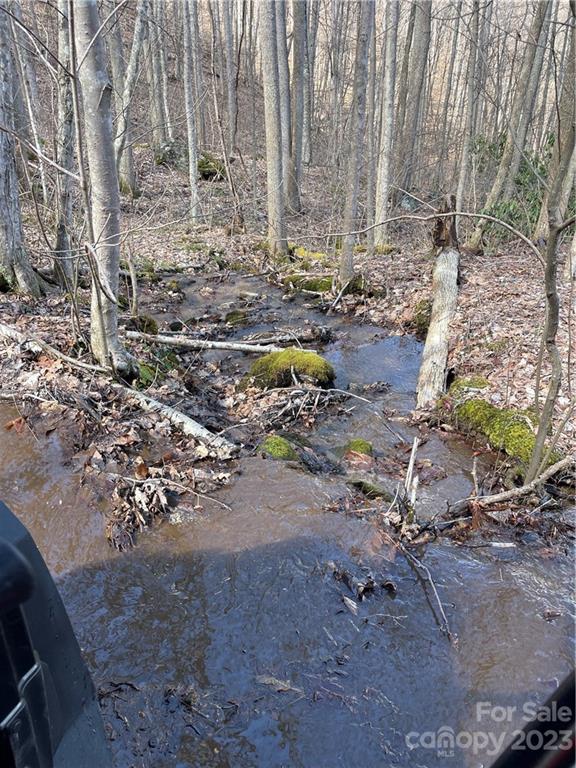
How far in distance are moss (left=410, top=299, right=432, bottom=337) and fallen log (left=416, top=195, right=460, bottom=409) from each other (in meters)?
0.69

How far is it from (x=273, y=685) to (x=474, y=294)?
827 centimetres

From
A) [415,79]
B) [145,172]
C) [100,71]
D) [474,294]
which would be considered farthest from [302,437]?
[145,172]

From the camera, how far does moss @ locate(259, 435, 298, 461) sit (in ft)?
15.6

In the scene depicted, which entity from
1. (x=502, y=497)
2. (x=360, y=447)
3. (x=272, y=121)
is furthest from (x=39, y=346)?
(x=272, y=121)

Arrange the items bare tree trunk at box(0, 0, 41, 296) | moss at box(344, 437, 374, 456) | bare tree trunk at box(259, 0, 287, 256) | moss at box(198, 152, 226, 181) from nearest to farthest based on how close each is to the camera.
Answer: moss at box(344, 437, 374, 456) < bare tree trunk at box(0, 0, 41, 296) < bare tree trunk at box(259, 0, 287, 256) < moss at box(198, 152, 226, 181)

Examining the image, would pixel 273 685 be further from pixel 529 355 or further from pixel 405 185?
pixel 405 185

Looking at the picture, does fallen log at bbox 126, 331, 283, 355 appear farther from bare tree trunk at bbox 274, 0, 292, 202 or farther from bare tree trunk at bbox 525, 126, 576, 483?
bare tree trunk at bbox 274, 0, 292, 202

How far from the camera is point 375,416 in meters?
6.30

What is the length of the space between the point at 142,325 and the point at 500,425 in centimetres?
541

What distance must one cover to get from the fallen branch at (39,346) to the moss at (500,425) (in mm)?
4177

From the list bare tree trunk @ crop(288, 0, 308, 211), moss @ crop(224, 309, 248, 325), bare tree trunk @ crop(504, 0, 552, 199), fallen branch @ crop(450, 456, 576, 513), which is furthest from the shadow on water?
bare tree trunk @ crop(288, 0, 308, 211)

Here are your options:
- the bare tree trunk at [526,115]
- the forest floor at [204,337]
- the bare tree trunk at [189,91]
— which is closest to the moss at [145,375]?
the forest floor at [204,337]

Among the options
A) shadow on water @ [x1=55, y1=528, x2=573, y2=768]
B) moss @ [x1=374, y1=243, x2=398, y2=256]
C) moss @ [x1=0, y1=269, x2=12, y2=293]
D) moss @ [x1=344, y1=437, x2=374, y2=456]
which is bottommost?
moss @ [x1=344, y1=437, x2=374, y2=456]

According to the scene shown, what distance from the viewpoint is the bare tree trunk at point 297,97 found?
1608cm
